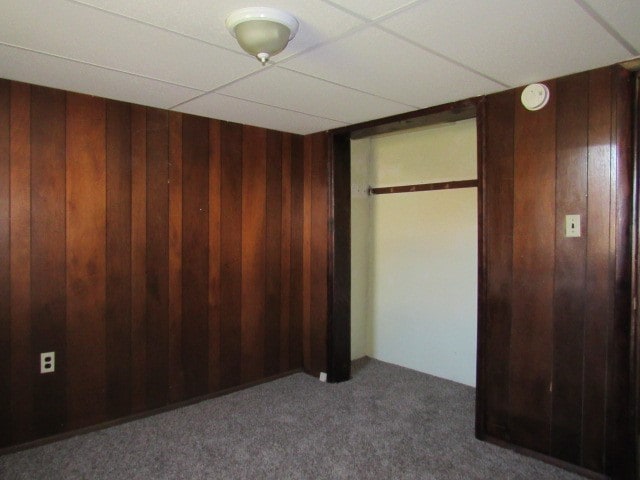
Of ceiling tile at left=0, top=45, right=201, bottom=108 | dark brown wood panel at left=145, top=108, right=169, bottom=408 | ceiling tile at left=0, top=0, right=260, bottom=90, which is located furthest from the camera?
dark brown wood panel at left=145, top=108, right=169, bottom=408

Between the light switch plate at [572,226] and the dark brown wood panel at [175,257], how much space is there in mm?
2458

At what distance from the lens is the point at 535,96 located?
2373 mm

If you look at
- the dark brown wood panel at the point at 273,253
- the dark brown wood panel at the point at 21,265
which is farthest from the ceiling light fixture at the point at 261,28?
the dark brown wood panel at the point at 273,253

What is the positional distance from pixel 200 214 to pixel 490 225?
201 cm

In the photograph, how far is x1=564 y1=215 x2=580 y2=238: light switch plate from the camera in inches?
89.5

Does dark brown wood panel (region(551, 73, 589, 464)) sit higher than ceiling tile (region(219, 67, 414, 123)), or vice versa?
ceiling tile (region(219, 67, 414, 123))

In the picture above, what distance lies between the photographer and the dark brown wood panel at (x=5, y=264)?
239 cm

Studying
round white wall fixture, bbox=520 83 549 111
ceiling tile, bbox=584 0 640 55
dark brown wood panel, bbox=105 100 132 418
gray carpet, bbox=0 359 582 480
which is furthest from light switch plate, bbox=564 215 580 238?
dark brown wood panel, bbox=105 100 132 418

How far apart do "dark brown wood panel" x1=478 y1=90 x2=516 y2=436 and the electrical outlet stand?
8.52ft

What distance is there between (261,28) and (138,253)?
184 cm

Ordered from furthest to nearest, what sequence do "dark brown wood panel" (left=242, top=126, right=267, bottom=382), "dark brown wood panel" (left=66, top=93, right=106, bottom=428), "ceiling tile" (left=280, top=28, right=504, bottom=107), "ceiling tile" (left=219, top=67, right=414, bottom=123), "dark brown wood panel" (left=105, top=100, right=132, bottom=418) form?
"dark brown wood panel" (left=242, top=126, right=267, bottom=382) < "dark brown wood panel" (left=105, top=100, right=132, bottom=418) < "dark brown wood panel" (left=66, top=93, right=106, bottom=428) < "ceiling tile" (left=219, top=67, right=414, bottom=123) < "ceiling tile" (left=280, top=28, right=504, bottom=107)

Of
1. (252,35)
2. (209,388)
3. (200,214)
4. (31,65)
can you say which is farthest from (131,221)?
(252,35)

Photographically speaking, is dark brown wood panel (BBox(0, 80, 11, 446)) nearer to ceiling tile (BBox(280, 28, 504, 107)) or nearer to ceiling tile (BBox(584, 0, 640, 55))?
ceiling tile (BBox(280, 28, 504, 107))

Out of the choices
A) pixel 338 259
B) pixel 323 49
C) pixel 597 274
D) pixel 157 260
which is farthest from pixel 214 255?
pixel 597 274
